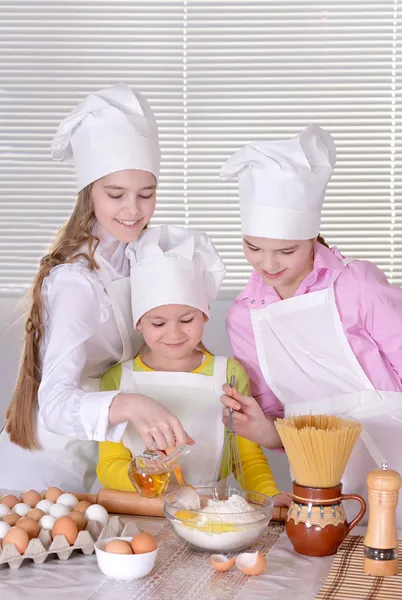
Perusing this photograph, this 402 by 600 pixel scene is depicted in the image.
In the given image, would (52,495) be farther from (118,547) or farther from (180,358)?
(180,358)

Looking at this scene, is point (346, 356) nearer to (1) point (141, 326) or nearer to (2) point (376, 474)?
(1) point (141, 326)

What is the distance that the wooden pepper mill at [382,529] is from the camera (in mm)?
1364

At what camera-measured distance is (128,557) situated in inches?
53.5

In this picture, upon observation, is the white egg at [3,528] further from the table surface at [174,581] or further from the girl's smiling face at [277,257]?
the girl's smiling face at [277,257]

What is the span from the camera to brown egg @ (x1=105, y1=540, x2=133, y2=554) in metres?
1.38

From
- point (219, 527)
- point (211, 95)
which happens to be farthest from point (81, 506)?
point (211, 95)

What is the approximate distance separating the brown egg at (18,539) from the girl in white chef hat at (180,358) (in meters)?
0.44

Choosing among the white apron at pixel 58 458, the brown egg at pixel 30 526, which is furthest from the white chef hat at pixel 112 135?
the brown egg at pixel 30 526

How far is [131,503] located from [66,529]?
0.71 feet

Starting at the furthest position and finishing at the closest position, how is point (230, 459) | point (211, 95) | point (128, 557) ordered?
point (211, 95) → point (230, 459) → point (128, 557)

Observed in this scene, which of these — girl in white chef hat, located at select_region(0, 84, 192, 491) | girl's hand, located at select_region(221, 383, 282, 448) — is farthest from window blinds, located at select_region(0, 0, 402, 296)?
girl's hand, located at select_region(221, 383, 282, 448)

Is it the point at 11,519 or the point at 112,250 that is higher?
the point at 112,250

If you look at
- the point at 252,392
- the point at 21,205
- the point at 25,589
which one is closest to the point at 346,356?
the point at 252,392

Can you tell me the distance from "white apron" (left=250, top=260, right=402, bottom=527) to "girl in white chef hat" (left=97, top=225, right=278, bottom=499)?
0.10 metres
